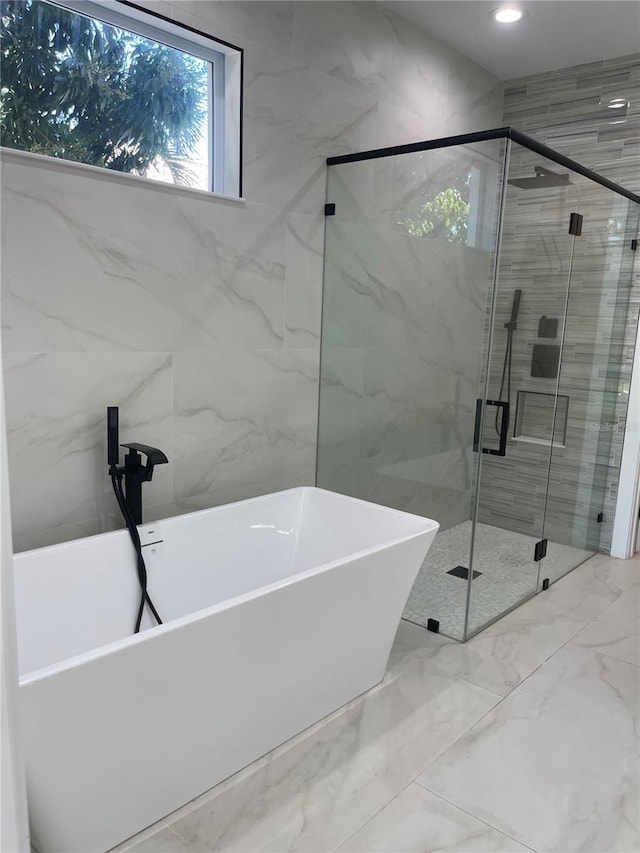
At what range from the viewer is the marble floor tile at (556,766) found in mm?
1873

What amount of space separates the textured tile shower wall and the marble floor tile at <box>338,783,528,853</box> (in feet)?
4.49

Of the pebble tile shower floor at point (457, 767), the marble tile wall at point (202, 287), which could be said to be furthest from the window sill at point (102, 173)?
the pebble tile shower floor at point (457, 767)

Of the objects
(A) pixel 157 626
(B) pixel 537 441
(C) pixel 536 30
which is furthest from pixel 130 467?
(C) pixel 536 30

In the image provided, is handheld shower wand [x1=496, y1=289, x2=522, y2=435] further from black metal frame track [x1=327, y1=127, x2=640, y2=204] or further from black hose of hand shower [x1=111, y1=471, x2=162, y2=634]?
black hose of hand shower [x1=111, y1=471, x2=162, y2=634]

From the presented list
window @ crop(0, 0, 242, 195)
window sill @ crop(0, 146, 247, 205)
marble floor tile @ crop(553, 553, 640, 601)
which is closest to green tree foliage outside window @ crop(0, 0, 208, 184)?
window @ crop(0, 0, 242, 195)

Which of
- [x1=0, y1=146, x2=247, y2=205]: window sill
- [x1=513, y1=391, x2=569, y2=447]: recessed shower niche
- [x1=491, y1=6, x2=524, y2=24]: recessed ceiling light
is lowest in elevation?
[x1=513, y1=391, x2=569, y2=447]: recessed shower niche

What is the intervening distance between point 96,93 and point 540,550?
3048mm

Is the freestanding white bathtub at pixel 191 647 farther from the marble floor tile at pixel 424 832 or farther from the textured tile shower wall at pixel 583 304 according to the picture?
the textured tile shower wall at pixel 583 304

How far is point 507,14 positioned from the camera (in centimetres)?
328

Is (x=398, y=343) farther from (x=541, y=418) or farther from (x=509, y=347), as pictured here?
(x=541, y=418)

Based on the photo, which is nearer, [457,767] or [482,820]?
[482,820]

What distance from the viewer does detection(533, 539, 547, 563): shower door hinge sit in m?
3.52

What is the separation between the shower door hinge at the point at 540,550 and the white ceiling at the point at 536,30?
2749 mm

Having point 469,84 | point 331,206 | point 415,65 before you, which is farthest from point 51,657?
point 469,84
